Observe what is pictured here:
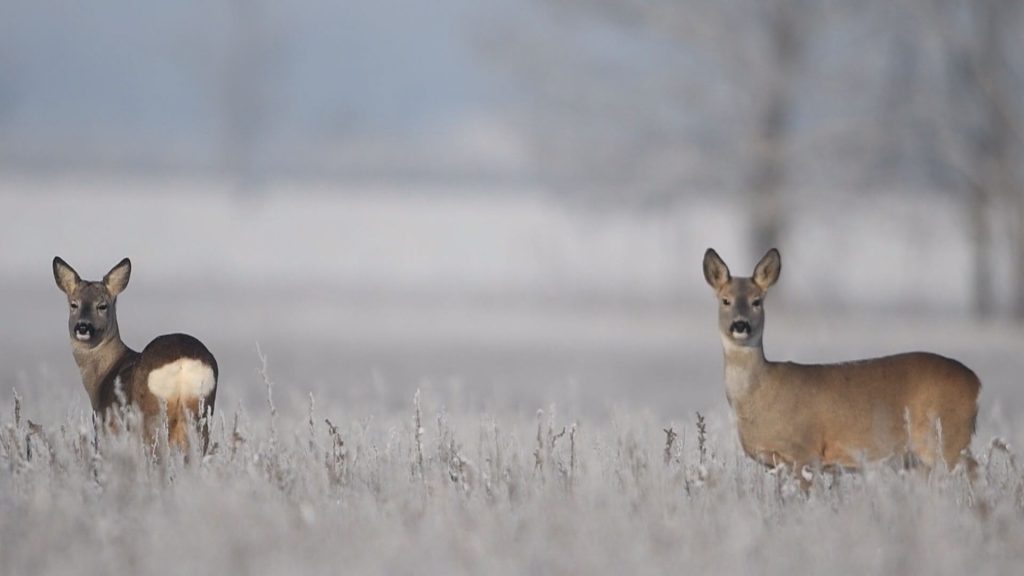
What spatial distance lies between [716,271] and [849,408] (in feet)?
3.06

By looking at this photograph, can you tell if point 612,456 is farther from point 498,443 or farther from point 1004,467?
point 1004,467

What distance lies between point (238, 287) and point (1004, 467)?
2395cm

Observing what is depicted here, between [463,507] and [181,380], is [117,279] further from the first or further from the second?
[463,507]

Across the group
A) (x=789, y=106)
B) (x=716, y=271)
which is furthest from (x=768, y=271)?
(x=789, y=106)

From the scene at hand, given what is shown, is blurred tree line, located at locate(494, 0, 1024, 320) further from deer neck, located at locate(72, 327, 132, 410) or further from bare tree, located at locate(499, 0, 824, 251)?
deer neck, located at locate(72, 327, 132, 410)

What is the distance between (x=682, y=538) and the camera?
543 centimetres

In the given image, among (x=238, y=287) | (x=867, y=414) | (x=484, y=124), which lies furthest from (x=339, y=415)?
(x=484, y=124)

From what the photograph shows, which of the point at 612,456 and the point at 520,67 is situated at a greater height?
the point at 520,67

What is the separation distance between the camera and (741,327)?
22.2 feet

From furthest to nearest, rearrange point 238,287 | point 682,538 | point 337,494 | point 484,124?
1. point 484,124
2. point 238,287
3. point 337,494
4. point 682,538

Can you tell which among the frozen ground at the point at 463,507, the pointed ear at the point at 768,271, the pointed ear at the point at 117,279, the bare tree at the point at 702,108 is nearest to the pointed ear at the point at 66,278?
the pointed ear at the point at 117,279

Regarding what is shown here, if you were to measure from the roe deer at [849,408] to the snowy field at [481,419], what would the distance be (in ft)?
0.69

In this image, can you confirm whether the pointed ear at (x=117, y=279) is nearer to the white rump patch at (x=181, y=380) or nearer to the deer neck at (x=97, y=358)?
the deer neck at (x=97, y=358)

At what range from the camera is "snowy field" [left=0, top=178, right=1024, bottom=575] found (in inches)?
206
